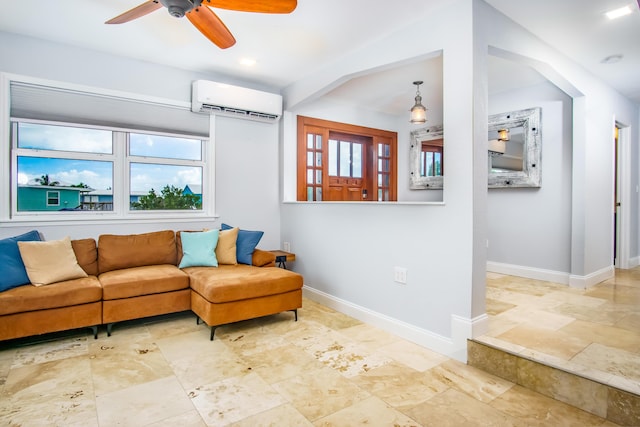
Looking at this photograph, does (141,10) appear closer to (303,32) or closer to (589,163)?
(303,32)

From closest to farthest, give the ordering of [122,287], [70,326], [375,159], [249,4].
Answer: [249,4]
[70,326]
[122,287]
[375,159]

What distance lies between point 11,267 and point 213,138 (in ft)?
7.53

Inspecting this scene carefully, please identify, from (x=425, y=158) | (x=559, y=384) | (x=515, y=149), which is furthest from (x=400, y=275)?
(x=425, y=158)

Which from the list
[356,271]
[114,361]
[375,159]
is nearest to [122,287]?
[114,361]

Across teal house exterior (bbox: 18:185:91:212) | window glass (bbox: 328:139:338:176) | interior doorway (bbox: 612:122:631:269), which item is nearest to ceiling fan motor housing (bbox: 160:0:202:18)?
teal house exterior (bbox: 18:185:91:212)

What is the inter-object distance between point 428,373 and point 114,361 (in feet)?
7.16

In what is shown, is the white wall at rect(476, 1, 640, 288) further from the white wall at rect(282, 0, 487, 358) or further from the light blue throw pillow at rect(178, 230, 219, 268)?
the light blue throw pillow at rect(178, 230, 219, 268)

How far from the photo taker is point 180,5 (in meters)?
2.06

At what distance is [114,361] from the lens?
2.52m

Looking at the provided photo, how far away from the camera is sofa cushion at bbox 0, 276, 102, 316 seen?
2.60 m

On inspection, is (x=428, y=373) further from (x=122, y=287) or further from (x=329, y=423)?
(x=122, y=287)

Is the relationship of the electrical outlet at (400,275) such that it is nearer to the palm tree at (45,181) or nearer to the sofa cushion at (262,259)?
the sofa cushion at (262,259)

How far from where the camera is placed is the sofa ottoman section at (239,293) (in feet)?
9.62

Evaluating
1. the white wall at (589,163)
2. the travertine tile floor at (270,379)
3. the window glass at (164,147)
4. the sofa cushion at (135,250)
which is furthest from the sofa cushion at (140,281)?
the white wall at (589,163)
